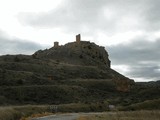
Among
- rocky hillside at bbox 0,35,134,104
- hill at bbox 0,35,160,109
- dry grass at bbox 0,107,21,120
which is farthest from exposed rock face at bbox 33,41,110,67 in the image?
dry grass at bbox 0,107,21,120

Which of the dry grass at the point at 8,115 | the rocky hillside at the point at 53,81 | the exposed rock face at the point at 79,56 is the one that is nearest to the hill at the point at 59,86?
the rocky hillside at the point at 53,81

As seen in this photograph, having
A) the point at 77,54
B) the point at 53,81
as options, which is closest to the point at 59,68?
the point at 53,81

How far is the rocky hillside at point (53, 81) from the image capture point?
96.9 metres

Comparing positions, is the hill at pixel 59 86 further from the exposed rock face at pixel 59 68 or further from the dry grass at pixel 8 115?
the dry grass at pixel 8 115

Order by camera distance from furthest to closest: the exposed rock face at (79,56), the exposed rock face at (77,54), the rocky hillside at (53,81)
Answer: the exposed rock face at (77,54) < the exposed rock face at (79,56) < the rocky hillside at (53,81)

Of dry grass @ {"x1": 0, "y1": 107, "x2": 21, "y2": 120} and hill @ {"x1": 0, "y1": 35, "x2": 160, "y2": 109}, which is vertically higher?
hill @ {"x1": 0, "y1": 35, "x2": 160, "y2": 109}

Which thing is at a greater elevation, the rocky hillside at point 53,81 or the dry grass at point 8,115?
the rocky hillside at point 53,81

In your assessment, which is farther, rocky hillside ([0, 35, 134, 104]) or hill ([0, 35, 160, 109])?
rocky hillside ([0, 35, 134, 104])

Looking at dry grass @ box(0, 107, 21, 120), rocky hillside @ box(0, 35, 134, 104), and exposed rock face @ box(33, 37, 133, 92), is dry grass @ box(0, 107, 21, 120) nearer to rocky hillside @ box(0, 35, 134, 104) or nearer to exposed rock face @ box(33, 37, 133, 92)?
rocky hillside @ box(0, 35, 134, 104)

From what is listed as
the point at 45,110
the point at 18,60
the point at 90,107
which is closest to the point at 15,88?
the point at 90,107

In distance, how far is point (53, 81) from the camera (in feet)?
385

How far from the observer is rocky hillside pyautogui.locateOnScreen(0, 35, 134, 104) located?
9694 cm

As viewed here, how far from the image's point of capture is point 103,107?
262 ft

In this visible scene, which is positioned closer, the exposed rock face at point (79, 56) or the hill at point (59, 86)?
the hill at point (59, 86)
